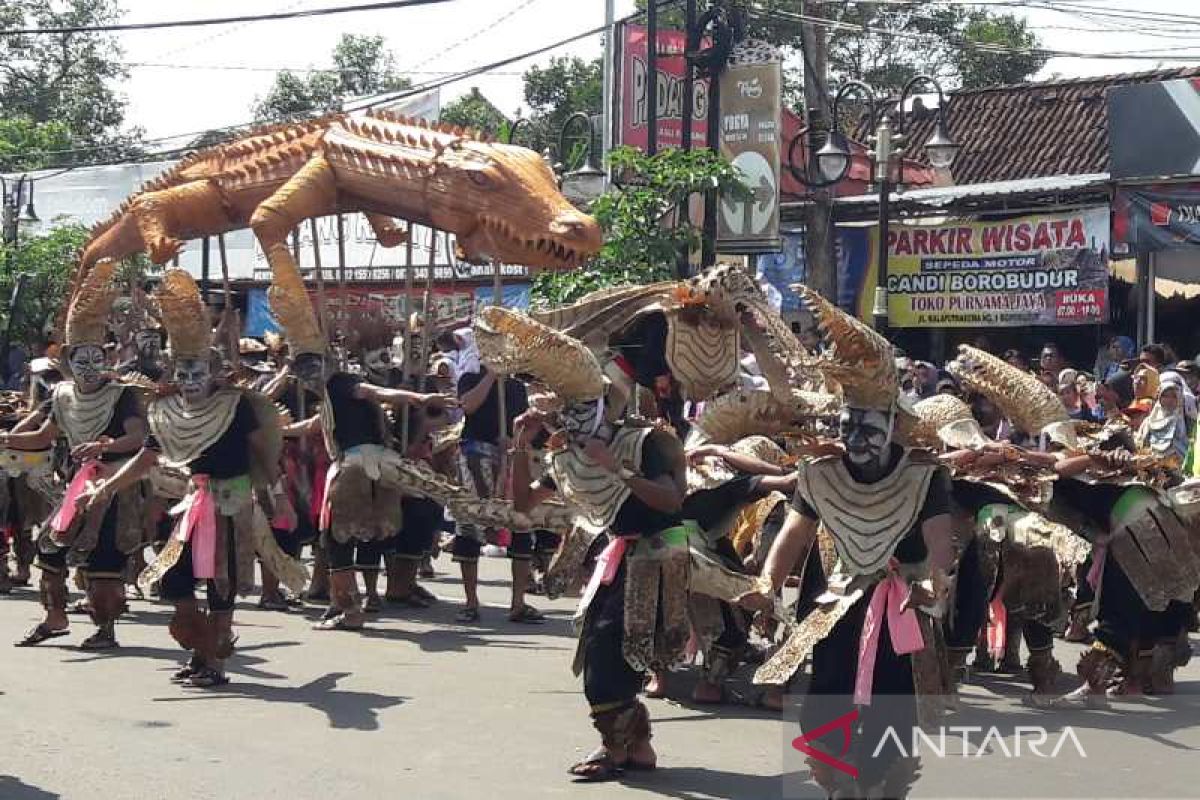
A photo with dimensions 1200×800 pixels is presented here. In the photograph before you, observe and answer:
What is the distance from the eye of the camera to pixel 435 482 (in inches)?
458

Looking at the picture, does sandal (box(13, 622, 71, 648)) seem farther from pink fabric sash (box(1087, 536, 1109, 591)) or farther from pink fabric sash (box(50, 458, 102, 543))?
pink fabric sash (box(1087, 536, 1109, 591))

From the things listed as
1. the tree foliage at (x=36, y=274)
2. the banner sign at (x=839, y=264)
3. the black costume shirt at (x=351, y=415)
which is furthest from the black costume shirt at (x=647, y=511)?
the tree foliage at (x=36, y=274)

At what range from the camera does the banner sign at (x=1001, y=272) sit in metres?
18.5

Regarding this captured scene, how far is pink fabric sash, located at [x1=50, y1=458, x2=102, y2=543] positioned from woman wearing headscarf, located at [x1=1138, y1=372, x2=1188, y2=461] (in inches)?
276

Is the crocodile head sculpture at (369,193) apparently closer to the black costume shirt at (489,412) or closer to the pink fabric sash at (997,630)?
the black costume shirt at (489,412)

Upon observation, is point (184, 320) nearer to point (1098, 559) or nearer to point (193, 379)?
point (193, 379)

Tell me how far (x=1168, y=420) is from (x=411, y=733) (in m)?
6.98

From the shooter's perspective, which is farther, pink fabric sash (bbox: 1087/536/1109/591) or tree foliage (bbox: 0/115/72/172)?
tree foliage (bbox: 0/115/72/172)

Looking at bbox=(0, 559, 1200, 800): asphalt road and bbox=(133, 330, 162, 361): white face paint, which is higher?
bbox=(133, 330, 162, 361): white face paint

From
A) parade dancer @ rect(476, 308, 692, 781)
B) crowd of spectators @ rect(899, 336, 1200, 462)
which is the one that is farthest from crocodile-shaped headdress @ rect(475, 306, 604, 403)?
crowd of spectators @ rect(899, 336, 1200, 462)

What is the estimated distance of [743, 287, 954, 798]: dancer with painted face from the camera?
20.3 feet

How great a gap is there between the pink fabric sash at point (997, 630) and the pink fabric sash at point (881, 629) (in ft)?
13.3

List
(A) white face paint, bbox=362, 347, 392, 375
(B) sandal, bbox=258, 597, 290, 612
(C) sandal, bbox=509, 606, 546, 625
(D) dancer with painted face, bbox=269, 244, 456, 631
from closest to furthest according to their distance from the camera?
(D) dancer with painted face, bbox=269, 244, 456, 631
(C) sandal, bbox=509, 606, 546, 625
(A) white face paint, bbox=362, 347, 392, 375
(B) sandal, bbox=258, 597, 290, 612

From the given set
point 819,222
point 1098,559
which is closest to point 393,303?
point 819,222
